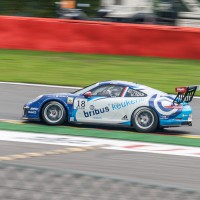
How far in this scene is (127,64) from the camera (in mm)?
21750

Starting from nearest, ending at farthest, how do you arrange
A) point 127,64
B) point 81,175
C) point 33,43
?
point 81,175
point 127,64
point 33,43

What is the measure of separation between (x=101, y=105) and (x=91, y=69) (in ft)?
24.0

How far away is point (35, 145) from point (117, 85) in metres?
2.43

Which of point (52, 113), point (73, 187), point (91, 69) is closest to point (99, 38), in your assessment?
point (91, 69)

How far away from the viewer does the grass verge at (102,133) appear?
43.1 ft

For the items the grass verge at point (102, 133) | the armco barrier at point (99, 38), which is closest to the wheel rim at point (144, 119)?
the grass verge at point (102, 133)

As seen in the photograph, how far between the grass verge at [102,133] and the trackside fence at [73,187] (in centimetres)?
762

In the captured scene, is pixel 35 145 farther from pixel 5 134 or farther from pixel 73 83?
pixel 73 83

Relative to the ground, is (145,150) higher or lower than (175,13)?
lower

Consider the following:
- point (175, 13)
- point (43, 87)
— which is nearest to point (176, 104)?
point (43, 87)

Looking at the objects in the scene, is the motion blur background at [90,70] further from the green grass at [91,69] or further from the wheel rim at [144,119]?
the wheel rim at [144,119]

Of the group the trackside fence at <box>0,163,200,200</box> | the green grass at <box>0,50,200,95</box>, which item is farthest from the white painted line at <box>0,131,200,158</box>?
the trackside fence at <box>0,163,200,200</box>

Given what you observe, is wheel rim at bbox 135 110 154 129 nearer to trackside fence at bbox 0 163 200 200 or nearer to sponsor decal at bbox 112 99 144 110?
sponsor decal at bbox 112 99 144 110

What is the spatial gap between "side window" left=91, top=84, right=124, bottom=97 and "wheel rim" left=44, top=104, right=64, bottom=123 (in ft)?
2.72
